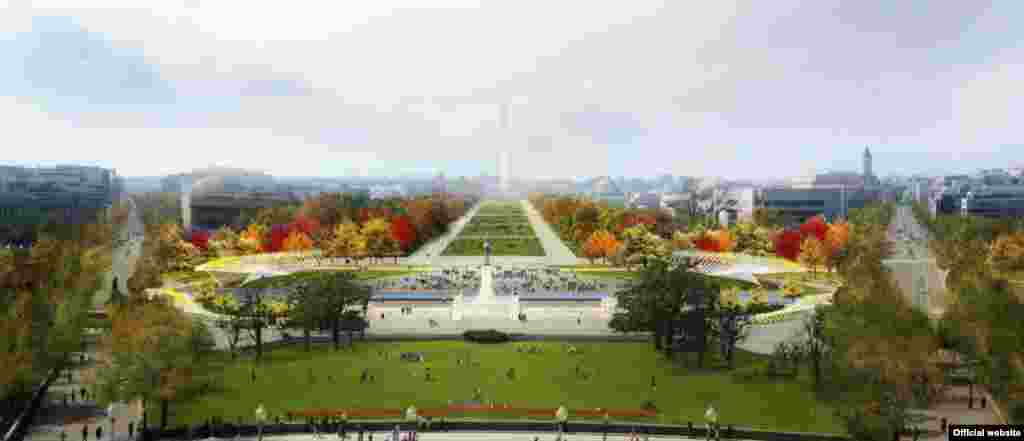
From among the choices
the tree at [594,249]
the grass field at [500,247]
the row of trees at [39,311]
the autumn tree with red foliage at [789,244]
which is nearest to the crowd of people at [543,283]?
the tree at [594,249]

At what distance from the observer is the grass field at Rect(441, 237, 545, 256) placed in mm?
90500

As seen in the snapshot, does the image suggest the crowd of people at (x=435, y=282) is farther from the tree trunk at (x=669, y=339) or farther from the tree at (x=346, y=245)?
the tree trunk at (x=669, y=339)

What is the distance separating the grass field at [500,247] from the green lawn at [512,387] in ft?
→ 161

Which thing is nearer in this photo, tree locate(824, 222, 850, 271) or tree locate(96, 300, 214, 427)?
tree locate(96, 300, 214, 427)

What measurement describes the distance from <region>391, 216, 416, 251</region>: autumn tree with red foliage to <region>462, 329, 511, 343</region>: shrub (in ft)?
144

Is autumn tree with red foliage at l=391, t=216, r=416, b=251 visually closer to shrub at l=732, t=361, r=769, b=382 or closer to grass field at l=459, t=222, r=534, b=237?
grass field at l=459, t=222, r=534, b=237

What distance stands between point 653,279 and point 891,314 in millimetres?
12361

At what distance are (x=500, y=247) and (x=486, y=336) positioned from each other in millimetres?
54179

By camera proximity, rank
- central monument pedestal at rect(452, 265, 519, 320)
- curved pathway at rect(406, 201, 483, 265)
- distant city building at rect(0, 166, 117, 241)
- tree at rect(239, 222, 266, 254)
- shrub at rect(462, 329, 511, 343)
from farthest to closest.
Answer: distant city building at rect(0, 166, 117, 241) < tree at rect(239, 222, 266, 254) < curved pathway at rect(406, 201, 483, 265) < central monument pedestal at rect(452, 265, 519, 320) < shrub at rect(462, 329, 511, 343)

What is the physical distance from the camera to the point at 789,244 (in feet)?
275

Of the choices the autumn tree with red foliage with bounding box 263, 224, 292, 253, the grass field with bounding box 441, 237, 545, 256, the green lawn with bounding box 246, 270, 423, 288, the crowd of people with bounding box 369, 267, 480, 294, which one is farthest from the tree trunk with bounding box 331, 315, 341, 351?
the autumn tree with red foliage with bounding box 263, 224, 292, 253

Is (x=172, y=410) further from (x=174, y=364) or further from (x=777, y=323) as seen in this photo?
(x=777, y=323)

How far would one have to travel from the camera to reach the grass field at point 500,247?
90500mm

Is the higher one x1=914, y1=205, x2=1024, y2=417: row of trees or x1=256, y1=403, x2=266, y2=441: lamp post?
x1=914, y1=205, x2=1024, y2=417: row of trees
